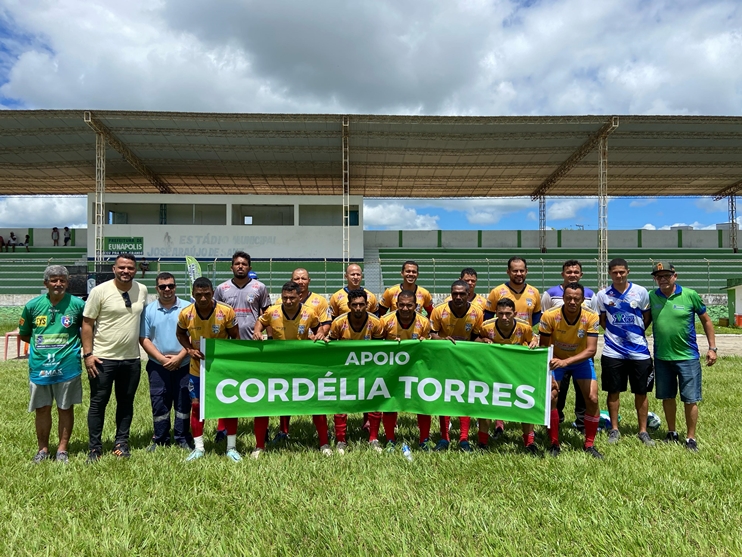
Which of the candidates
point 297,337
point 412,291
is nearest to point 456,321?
point 412,291

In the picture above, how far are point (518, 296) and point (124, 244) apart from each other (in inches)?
965

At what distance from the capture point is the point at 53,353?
430 centimetres

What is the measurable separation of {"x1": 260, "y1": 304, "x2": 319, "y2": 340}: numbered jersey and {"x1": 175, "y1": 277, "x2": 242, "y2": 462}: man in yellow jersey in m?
0.41

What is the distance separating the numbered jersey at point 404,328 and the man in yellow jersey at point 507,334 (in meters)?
0.64

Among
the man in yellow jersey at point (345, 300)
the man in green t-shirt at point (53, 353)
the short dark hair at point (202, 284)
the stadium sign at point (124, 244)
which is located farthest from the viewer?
the stadium sign at point (124, 244)

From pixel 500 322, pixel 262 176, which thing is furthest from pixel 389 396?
pixel 262 176

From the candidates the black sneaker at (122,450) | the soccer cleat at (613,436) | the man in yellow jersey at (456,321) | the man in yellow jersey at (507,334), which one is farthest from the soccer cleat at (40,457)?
the soccer cleat at (613,436)

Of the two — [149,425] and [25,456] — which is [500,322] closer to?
[149,425]

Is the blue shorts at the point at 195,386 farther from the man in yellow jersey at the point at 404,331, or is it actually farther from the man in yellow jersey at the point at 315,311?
the man in yellow jersey at the point at 404,331

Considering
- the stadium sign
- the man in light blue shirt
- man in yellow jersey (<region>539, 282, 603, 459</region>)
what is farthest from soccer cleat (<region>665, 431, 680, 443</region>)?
the stadium sign

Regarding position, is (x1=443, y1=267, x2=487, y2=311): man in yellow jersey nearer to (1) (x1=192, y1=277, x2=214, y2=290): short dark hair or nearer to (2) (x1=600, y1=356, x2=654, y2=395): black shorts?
(2) (x1=600, y1=356, x2=654, y2=395): black shorts

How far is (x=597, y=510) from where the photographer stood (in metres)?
3.31

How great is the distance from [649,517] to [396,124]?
17737mm

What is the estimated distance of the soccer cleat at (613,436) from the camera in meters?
4.90
